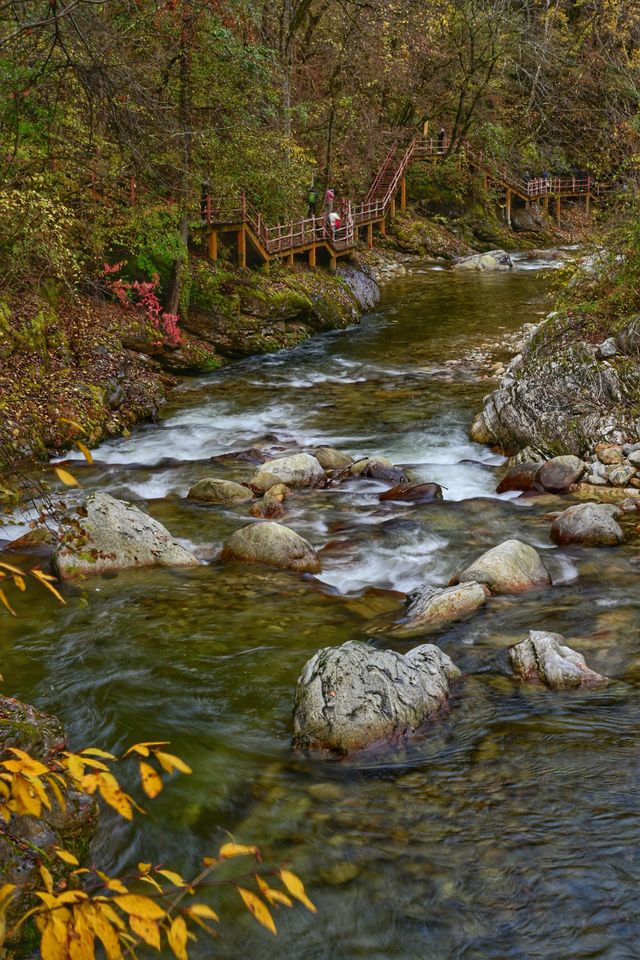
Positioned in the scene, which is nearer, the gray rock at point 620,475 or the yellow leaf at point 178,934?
the yellow leaf at point 178,934

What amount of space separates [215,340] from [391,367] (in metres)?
4.21

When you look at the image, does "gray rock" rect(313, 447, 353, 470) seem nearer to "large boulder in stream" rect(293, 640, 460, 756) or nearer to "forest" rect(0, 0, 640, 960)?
"forest" rect(0, 0, 640, 960)

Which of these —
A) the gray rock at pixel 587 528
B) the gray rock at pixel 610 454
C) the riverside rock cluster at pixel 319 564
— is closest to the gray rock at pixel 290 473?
the riverside rock cluster at pixel 319 564

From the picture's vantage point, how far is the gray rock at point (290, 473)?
1187cm

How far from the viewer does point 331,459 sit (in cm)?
1281

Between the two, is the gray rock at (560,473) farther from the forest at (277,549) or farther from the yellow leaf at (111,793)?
the yellow leaf at (111,793)

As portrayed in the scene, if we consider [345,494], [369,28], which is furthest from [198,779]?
[369,28]

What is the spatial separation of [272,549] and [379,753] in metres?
3.78

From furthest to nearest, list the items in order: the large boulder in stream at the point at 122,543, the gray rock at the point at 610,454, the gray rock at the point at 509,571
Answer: the gray rock at the point at 610,454 → the large boulder in stream at the point at 122,543 → the gray rock at the point at 509,571

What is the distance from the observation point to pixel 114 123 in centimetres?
538

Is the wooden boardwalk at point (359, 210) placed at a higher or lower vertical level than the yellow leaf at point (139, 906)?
higher

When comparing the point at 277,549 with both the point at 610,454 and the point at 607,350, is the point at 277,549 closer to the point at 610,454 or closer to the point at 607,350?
the point at 610,454

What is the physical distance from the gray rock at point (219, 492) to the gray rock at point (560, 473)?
4087 mm

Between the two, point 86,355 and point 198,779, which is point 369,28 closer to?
point 86,355
